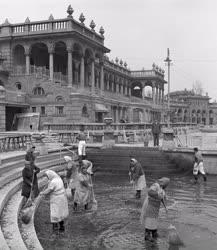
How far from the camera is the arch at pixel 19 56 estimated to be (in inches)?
1578

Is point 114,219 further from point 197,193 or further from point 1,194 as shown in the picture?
point 197,193

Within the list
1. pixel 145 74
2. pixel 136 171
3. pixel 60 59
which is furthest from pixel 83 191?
pixel 145 74

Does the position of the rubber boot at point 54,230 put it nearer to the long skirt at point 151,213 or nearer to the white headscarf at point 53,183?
the white headscarf at point 53,183

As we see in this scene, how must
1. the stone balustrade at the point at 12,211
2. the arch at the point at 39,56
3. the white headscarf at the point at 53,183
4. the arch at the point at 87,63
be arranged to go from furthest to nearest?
the arch at the point at 87,63
the arch at the point at 39,56
the white headscarf at the point at 53,183
the stone balustrade at the point at 12,211

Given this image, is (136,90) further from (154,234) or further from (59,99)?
(154,234)

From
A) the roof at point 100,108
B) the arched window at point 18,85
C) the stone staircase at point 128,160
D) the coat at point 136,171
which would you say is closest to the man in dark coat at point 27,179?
the coat at point 136,171

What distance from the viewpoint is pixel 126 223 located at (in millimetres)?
10297

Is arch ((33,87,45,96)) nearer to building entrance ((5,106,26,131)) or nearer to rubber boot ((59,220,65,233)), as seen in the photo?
building entrance ((5,106,26,131))

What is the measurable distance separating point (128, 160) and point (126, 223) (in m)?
11.5

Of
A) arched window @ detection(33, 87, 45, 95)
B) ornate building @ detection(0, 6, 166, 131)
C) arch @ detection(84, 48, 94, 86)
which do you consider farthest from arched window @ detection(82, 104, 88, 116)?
arch @ detection(84, 48, 94, 86)

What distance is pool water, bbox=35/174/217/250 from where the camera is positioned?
8523 mm

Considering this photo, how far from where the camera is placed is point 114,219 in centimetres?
1067

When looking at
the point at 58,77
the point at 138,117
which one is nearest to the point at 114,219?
the point at 58,77

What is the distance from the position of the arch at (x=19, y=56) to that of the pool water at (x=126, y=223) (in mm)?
27988
